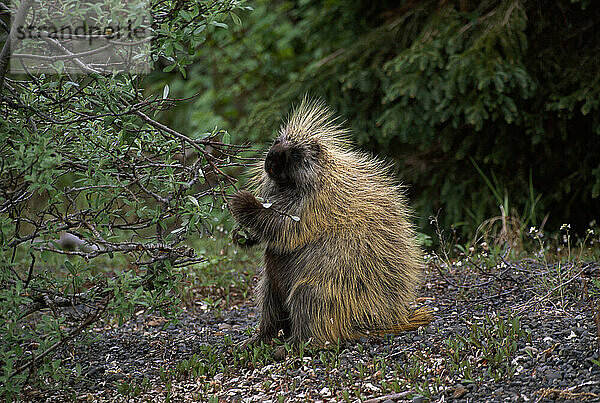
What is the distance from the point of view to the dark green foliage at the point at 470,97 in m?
6.28

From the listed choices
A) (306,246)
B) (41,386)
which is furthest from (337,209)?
(41,386)

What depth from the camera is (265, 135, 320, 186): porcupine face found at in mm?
4363

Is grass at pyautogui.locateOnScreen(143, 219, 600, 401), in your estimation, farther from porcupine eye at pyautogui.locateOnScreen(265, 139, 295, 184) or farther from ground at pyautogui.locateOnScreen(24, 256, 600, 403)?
porcupine eye at pyautogui.locateOnScreen(265, 139, 295, 184)

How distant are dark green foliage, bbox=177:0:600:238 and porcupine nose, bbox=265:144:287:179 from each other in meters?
2.41

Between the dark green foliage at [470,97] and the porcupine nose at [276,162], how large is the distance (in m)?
2.41

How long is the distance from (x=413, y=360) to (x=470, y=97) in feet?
11.2

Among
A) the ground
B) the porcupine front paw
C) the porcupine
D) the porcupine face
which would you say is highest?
the porcupine face

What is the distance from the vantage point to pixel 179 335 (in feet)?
16.3

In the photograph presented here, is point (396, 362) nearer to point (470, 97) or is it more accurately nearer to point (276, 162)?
point (276, 162)

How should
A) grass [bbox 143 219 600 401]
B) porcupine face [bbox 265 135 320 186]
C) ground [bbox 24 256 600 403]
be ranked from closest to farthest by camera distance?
ground [bbox 24 256 600 403]
grass [bbox 143 219 600 401]
porcupine face [bbox 265 135 320 186]

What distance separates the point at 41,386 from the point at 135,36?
1.97 metres

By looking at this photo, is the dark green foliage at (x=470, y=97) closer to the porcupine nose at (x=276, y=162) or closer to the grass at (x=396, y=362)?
the grass at (x=396, y=362)

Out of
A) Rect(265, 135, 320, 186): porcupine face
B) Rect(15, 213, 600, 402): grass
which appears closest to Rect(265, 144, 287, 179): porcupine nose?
Rect(265, 135, 320, 186): porcupine face

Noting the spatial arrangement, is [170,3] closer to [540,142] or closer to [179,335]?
[179,335]
